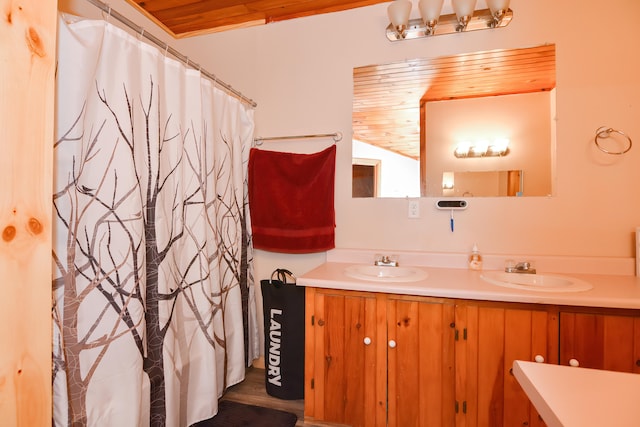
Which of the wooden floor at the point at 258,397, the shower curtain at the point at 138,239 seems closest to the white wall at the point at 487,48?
the shower curtain at the point at 138,239

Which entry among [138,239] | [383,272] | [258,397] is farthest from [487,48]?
[258,397]

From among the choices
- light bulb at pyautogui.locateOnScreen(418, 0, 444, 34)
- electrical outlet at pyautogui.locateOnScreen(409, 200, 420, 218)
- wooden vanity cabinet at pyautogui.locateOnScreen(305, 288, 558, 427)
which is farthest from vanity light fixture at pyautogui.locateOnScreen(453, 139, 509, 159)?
wooden vanity cabinet at pyautogui.locateOnScreen(305, 288, 558, 427)

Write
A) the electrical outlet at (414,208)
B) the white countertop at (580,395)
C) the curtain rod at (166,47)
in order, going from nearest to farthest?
the white countertop at (580,395)
the curtain rod at (166,47)
the electrical outlet at (414,208)

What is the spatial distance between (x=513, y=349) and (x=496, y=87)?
1.35 m

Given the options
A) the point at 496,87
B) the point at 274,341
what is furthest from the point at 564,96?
the point at 274,341

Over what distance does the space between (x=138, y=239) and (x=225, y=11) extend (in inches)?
67.0

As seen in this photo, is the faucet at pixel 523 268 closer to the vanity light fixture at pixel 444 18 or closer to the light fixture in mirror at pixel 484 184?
the light fixture in mirror at pixel 484 184

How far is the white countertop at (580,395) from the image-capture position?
51 centimetres

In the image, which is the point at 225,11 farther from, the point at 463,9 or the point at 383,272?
the point at 383,272

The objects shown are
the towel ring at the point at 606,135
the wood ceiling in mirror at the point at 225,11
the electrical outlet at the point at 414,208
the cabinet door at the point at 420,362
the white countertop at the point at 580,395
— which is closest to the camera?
the white countertop at the point at 580,395

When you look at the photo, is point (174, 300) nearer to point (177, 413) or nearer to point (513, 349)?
point (177, 413)

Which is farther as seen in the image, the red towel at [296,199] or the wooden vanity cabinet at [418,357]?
the red towel at [296,199]

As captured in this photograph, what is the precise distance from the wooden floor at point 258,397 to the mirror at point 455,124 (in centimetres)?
130

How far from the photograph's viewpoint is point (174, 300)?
57.0 inches
